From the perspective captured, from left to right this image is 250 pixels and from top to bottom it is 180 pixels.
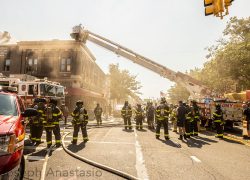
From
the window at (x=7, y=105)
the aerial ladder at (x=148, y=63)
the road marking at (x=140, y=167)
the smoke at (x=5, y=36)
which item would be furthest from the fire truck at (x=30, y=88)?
the smoke at (x=5, y=36)

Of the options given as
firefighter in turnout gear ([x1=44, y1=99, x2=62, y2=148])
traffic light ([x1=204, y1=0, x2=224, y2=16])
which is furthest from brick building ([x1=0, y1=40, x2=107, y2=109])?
traffic light ([x1=204, y1=0, x2=224, y2=16])

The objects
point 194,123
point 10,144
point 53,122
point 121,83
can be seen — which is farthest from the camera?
point 121,83

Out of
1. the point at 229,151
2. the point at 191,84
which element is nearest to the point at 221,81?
the point at 191,84

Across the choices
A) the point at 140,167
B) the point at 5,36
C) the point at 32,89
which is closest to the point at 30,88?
the point at 32,89

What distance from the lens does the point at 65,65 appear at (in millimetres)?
33562

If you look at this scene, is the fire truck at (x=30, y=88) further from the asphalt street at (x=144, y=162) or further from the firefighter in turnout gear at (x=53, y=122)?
the asphalt street at (x=144, y=162)

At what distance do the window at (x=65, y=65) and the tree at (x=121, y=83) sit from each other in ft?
69.7

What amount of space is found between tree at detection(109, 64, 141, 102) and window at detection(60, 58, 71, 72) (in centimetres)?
2124

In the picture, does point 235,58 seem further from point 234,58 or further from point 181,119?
point 181,119

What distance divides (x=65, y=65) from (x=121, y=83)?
23.0 metres

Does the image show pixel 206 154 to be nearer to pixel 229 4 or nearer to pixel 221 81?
pixel 229 4

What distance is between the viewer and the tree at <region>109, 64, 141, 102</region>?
54.1m

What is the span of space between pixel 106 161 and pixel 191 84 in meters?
15.8

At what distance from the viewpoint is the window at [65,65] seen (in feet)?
110
